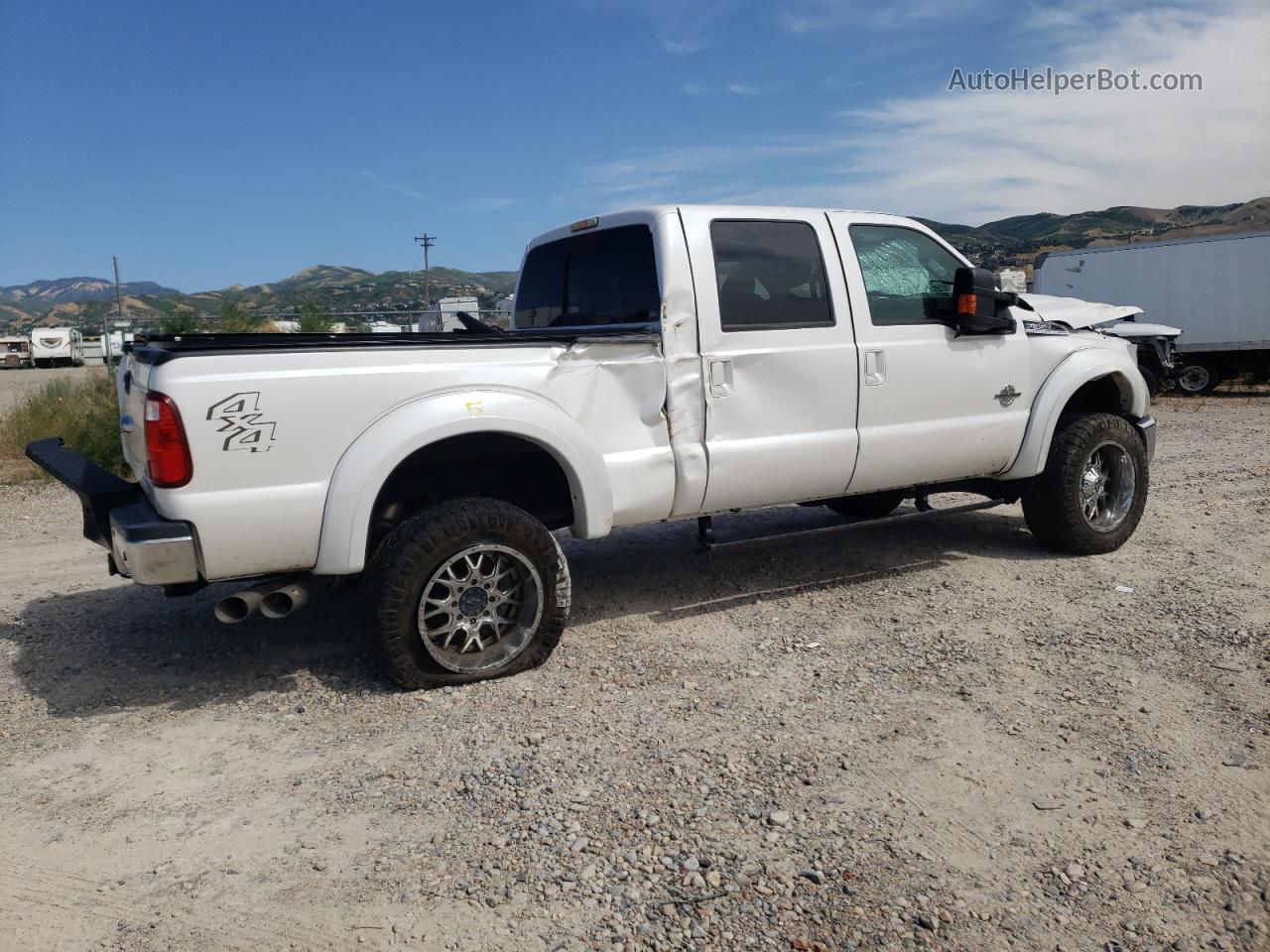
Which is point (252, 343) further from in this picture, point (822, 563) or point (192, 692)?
point (822, 563)

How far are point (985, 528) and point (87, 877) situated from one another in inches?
241

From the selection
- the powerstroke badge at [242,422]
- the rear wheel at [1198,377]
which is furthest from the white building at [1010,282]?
the rear wheel at [1198,377]

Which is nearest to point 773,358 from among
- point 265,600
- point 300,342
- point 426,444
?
point 426,444

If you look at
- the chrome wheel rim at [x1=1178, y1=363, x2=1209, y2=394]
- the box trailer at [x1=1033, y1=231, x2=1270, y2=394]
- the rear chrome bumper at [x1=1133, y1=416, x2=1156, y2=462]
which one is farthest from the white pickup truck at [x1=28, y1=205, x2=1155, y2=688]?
the chrome wheel rim at [x1=1178, y1=363, x2=1209, y2=394]

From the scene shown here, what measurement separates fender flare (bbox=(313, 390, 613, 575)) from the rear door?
2.35 feet

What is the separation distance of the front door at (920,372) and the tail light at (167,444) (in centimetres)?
336

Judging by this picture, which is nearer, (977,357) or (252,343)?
(252,343)

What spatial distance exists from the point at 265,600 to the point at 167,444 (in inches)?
29.5

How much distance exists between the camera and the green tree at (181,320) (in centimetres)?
1133

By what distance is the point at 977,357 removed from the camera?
19.0 feet

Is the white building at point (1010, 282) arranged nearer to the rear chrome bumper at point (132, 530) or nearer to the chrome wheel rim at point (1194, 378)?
the rear chrome bumper at point (132, 530)

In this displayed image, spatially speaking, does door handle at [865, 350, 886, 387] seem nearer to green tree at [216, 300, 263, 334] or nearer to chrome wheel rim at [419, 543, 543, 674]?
chrome wheel rim at [419, 543, 543, 674]

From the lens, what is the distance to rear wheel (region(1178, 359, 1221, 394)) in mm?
18609

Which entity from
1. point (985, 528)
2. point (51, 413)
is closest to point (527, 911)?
point (985, 528)
